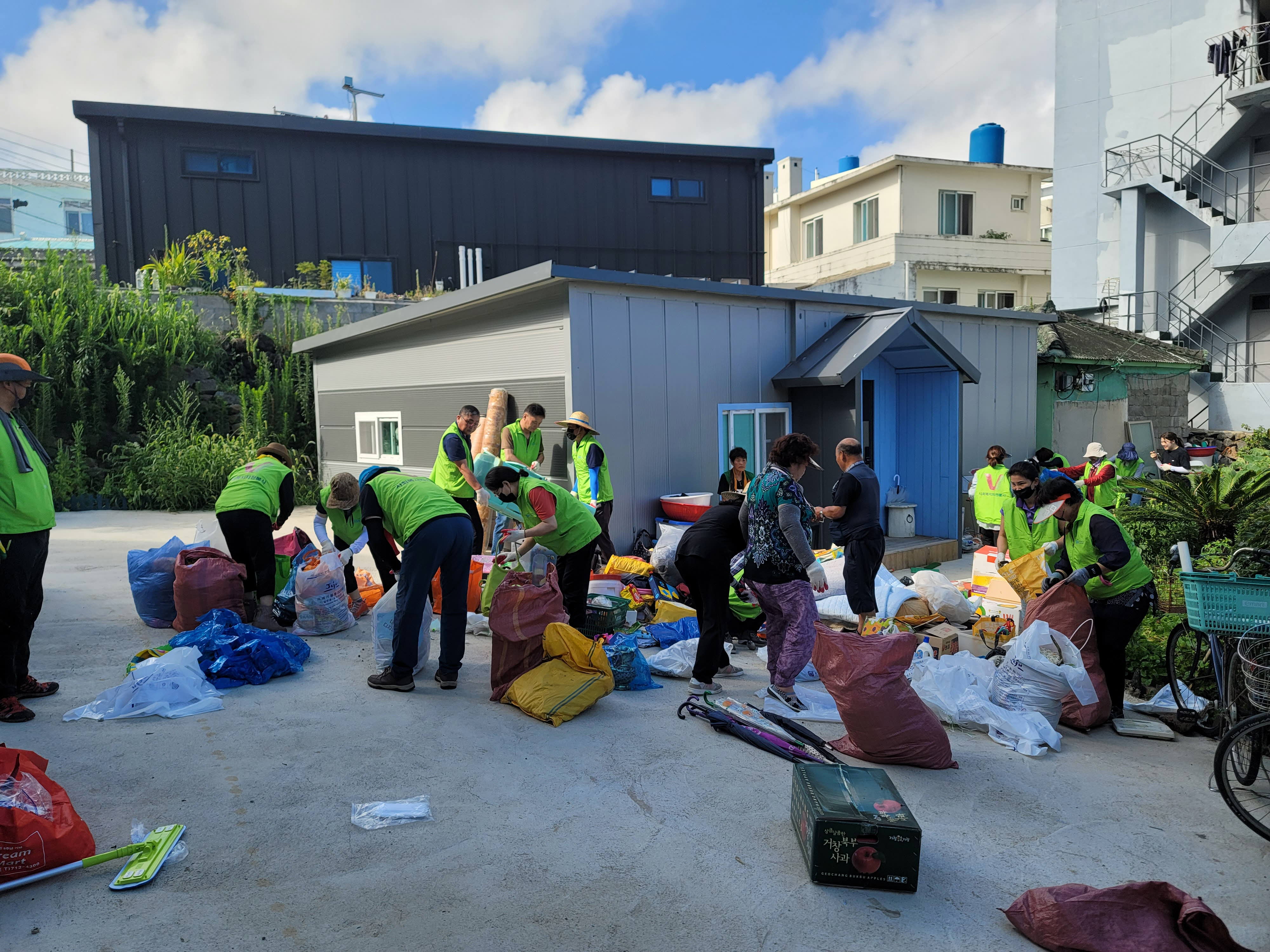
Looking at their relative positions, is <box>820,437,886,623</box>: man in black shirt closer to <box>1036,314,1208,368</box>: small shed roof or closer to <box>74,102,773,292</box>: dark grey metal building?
<box>1036,314,1208,368</box>: small shed roof

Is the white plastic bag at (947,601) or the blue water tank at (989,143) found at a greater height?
the blue water tank at (989,143)

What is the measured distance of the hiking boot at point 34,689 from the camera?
5000 millimetres

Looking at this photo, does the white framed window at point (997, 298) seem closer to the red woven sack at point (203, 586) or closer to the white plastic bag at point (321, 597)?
the white plastic bag at point (321, 597)

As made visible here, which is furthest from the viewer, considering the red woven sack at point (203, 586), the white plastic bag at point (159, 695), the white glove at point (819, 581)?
the white glove at point (819, 581)

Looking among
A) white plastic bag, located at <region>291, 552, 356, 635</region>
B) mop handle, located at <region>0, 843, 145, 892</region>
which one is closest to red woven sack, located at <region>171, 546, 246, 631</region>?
white plastic bag, located at <region>291, 552, 356, 635</region>

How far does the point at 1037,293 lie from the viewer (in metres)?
28.3

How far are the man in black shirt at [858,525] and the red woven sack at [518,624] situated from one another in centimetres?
255

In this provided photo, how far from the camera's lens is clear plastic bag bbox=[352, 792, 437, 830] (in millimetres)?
3637

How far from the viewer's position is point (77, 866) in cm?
312

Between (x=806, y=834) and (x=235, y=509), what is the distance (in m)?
5.01

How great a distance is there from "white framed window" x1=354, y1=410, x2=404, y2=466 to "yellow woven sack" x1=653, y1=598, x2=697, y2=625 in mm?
5873

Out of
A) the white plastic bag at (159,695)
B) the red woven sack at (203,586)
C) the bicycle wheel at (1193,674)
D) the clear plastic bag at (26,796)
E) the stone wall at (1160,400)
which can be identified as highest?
the stone wall at (1160,400)

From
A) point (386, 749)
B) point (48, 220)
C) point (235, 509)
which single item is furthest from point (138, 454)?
point (48, 220)

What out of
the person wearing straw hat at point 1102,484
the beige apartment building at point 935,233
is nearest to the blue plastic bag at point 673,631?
the person wearing straw hat at point 1102,484
